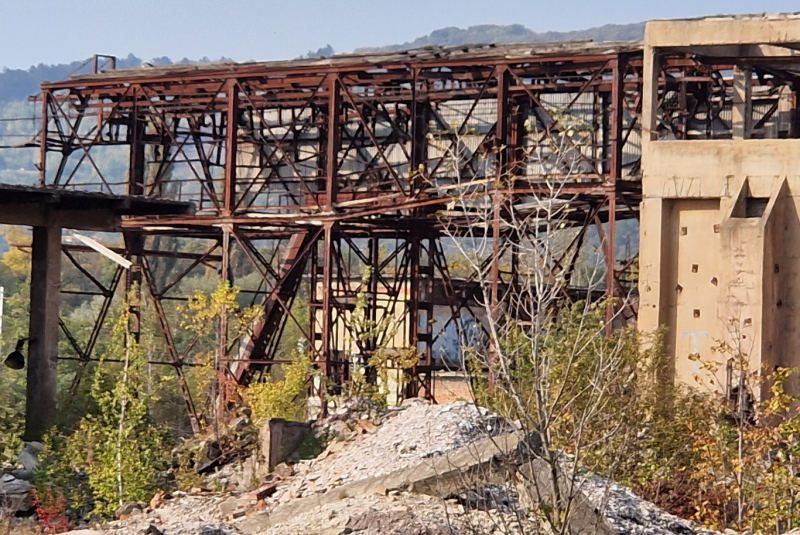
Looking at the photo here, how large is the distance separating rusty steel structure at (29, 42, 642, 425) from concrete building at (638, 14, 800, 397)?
2.70ft

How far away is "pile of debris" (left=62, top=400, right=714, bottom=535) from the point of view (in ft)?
47.8

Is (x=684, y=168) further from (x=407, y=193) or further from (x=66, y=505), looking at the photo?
(x=66, y=505)

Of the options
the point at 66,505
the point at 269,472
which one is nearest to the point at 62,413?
the point at 66,505

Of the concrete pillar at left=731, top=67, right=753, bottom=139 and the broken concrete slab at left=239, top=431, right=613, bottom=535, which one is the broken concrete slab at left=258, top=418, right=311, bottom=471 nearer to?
the broken concrete slab at left=239, top=431, right=613, bottom=535

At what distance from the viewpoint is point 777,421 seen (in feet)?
78.7

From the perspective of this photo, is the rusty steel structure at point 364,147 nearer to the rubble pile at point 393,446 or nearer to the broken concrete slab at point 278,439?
the broken concrete slab at point 278,439

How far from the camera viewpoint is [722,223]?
2512 centimetres

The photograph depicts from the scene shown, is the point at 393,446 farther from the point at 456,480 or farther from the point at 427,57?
the point at 427,57

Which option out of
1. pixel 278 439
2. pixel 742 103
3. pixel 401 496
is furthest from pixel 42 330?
pixel 742 103

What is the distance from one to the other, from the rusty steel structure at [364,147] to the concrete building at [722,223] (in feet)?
2.70

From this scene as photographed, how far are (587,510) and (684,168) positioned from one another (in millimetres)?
12867

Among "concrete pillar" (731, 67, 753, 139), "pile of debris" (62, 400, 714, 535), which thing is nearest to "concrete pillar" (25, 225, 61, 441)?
"pile of debris" (62, 400, 714, 535)

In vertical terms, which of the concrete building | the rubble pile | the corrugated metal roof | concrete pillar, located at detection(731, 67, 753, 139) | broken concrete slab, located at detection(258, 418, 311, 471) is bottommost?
broken concrete slab, located at detection(258, 418, 311, 471)

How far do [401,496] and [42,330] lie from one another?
29.7 feet
